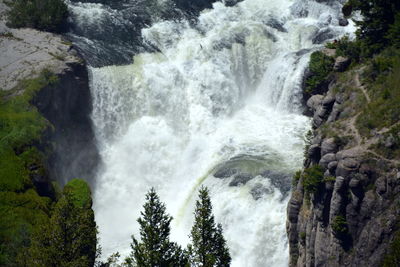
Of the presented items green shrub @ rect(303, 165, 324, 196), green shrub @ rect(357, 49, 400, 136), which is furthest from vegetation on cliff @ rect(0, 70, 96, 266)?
green shrub @ rect(357, 49, 400, 136)

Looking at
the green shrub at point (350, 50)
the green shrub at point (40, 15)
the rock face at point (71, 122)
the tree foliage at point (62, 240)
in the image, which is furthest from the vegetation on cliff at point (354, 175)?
the green shrub at point (40, 15)

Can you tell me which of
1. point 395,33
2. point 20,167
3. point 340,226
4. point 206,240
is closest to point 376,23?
point 395,33

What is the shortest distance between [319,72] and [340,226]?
1663 centimetres

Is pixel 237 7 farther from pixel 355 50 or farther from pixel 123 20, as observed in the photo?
pixel 355 50

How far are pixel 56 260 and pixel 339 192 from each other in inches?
600

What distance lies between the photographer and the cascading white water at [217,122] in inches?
1657

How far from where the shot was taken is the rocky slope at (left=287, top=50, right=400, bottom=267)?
1250 inches

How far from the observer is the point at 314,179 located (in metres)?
34.6

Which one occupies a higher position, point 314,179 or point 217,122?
point 217,122

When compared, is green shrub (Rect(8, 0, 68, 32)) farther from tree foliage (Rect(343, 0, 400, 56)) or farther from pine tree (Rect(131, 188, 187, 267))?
pine tree (Rect(131, 188, 187, 267))

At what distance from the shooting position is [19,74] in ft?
164

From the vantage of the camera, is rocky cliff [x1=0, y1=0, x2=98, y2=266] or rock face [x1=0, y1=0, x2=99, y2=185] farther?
rock face [x1=0, y1=0, x2=99, y2=185]

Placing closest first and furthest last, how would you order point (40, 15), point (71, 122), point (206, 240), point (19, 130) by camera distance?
point (206, 240)
point (19, 130)
point (71, 122)
point (40, 15)

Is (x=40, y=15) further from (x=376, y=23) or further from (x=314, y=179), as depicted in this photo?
(x=314, y=179)
